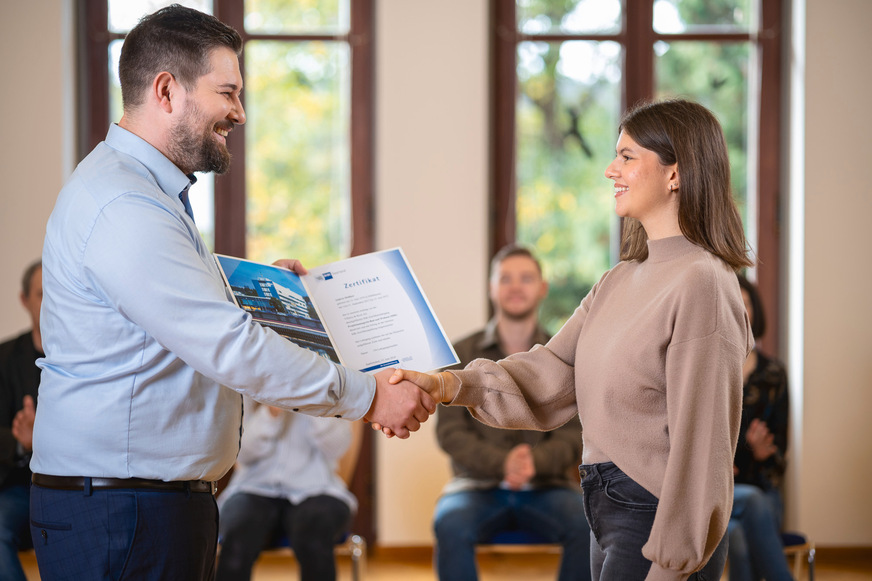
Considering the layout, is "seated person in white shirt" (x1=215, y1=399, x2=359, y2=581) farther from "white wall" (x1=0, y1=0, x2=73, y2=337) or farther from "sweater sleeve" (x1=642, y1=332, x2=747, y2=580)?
"sweater sleeve" (x1=642, y1=332, x2=747, y2=580)

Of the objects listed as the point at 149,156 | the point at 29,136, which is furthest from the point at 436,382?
the point at 29,136

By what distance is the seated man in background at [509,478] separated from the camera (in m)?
3.17

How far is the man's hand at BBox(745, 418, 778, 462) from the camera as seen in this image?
3.22 meters

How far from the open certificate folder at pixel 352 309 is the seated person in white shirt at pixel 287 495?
1.41m

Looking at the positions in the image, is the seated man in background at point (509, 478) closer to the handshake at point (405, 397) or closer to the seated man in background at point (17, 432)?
the handshake at point (405, 397)

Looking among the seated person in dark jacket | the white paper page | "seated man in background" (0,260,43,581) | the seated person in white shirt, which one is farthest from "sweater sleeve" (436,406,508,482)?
"seated man in background" (0,260,43,581)

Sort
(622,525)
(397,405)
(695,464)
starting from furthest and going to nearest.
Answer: (397,405), (622,525), (695,464)

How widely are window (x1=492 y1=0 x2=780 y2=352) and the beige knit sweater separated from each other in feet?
8.65

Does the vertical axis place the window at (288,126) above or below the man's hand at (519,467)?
above

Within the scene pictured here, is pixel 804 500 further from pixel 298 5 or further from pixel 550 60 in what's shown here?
pixel 298 5

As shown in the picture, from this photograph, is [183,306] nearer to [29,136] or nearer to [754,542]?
[754,542]

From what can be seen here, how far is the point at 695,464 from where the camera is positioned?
1595 mm

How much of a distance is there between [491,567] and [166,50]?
10.7ft

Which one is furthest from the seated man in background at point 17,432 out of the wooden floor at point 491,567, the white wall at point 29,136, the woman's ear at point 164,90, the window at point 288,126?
the woman's ear at point 164,90
